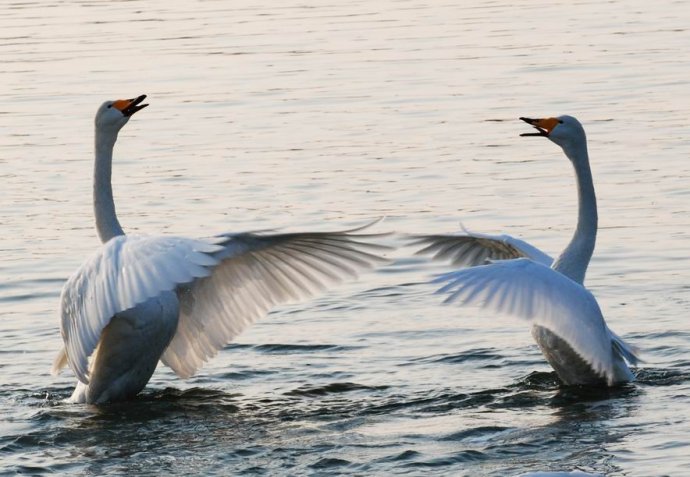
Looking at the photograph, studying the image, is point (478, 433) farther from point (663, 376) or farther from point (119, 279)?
point (119, 279)

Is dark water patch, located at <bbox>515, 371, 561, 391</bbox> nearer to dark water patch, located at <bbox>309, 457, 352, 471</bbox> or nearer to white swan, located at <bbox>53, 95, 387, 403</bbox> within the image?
white swan, located at <bbox>53, 95, 387, 403</bbox>

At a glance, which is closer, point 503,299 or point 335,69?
point 503,299

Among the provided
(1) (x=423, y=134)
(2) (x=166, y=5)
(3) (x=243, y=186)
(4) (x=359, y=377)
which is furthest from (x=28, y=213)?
(2) (x=166, y=5)

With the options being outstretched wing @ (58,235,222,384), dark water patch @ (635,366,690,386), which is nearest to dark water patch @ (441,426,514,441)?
dark water patch @ (635,366,690,386)

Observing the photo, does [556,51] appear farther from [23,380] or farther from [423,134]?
[23,380]

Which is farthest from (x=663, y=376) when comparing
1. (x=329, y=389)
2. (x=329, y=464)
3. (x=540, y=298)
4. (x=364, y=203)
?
(x=364, y=203)

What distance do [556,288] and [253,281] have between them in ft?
7.39

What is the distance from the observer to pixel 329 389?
10.6 metres

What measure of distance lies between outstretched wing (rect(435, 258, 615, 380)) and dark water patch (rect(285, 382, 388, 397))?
1443 mm

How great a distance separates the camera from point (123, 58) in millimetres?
23672

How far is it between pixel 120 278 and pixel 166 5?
21427mm

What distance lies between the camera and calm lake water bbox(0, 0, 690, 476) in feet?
31.0

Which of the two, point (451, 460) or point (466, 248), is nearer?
point (451, 460)

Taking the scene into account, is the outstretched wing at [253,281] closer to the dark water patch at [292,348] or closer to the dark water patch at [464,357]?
the dark water patch at [292,348]
